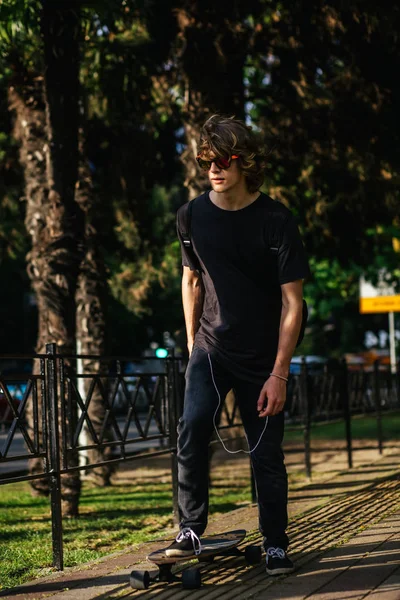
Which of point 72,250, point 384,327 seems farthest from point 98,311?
point 384,327

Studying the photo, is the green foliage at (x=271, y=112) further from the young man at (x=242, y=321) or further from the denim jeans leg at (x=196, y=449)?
the denim jeans leg at (x=196, y=449)

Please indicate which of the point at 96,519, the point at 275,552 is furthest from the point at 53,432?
the point at 96,519

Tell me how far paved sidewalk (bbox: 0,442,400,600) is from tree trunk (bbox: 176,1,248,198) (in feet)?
15.4

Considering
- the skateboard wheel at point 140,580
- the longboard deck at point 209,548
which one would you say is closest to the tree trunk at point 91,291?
the longboard deck at point 209,548

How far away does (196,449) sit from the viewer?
5.21 meters

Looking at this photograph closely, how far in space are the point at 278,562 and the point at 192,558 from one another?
40cm

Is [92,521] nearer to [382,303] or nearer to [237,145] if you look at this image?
[237,145]

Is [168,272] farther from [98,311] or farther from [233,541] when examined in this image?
[233,541]

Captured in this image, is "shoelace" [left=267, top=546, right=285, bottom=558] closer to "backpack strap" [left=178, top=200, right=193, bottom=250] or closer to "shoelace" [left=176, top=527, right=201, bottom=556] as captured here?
"shoelace" [left=176, top=527, right=201, bottom=556]

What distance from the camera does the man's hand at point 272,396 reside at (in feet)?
16.9

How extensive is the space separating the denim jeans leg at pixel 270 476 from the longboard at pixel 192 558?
8.2 inches

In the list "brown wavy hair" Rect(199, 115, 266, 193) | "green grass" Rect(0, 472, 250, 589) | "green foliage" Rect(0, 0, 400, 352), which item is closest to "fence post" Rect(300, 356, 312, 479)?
"green grass" Rect(0, 472, 250, 589)

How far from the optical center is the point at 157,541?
6.84 metres

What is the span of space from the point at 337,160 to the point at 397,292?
1213 cm
